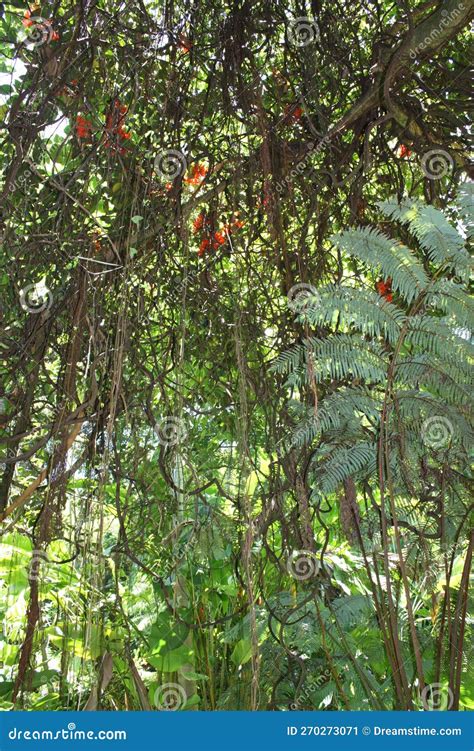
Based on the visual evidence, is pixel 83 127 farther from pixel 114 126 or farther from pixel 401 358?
pixel 401 358

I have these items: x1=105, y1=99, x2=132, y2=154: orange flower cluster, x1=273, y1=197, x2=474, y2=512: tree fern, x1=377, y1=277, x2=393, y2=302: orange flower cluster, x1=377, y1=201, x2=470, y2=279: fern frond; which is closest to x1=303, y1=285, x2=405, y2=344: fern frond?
x1=273, y1=197, x2=474, y2=512: tree fern

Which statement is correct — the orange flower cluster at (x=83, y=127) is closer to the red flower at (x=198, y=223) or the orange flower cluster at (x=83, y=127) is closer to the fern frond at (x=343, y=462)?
the red flower at (x=198, y=223)

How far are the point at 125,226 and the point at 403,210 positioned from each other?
68cm

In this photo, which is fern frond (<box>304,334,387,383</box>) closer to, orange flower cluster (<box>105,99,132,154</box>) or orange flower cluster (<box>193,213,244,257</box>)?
orange flower cluster (<box>193,213,244,257</box>)

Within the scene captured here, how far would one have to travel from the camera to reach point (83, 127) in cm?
166

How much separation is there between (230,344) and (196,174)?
1.44 feet

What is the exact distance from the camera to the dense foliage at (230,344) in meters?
1.45

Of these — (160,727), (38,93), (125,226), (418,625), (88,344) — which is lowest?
(160,727)

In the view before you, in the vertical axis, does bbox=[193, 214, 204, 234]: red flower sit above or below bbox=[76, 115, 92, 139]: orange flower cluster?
below

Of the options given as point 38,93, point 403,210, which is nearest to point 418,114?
point 403,210

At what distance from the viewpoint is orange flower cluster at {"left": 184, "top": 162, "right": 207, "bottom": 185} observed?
1765 mm

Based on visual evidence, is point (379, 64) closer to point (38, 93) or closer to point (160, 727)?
point (38, 93)

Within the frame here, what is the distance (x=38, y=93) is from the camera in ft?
5.24

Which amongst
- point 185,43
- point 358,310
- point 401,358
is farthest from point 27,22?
point 401,358
